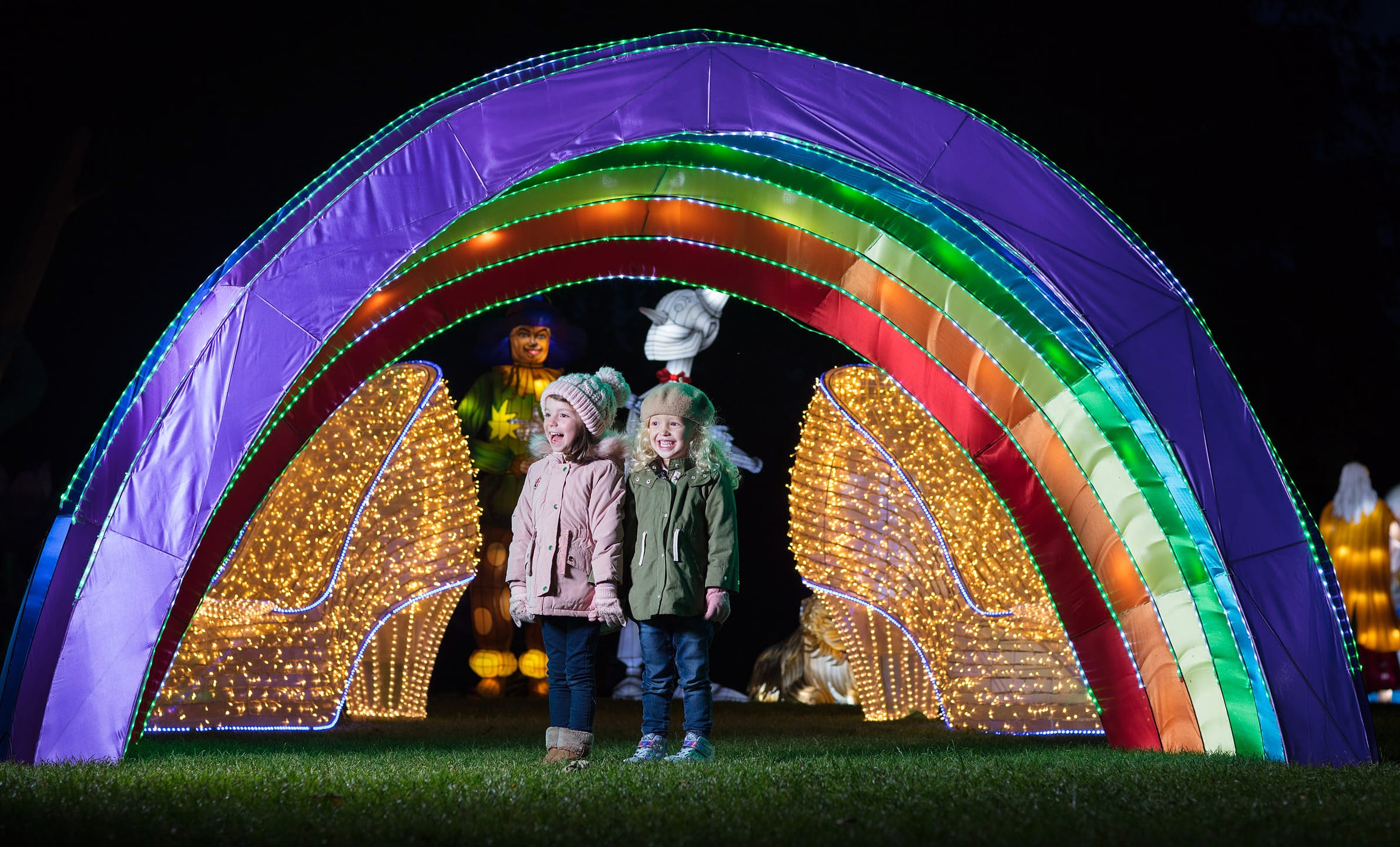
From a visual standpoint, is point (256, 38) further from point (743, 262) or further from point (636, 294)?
point (743, 262)

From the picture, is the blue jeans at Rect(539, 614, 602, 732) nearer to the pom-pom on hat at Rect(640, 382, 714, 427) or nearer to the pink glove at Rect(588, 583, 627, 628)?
the pink glove at Rect(588, 583, 627, 628)

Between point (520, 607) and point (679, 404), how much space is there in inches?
41.3

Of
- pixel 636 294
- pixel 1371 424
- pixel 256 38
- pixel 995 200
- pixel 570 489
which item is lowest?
pixel 570 489

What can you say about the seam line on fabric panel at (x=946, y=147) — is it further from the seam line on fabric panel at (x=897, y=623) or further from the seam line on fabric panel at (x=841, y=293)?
the seam line on fabric panel at (x=897, y=623)

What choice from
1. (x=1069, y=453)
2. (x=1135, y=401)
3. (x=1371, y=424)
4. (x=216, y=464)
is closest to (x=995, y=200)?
(x=1135, y=401)

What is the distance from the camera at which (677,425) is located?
17.2ft

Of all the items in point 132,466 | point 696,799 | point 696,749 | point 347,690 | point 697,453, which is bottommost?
point 696,799

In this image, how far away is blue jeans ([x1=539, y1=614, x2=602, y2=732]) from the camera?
5078 mm

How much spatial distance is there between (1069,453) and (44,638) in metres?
4.51

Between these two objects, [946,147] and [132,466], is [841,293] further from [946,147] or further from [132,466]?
[132,466]

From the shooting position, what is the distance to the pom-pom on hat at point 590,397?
526cm

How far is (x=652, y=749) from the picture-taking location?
504 centimetres

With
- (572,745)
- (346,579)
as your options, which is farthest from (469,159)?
(346,579)

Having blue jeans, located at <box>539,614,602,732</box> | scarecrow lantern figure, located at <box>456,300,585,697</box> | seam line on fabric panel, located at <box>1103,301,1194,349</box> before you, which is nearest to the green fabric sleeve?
blue jeans, located at <box>539,614,602,732</box>
